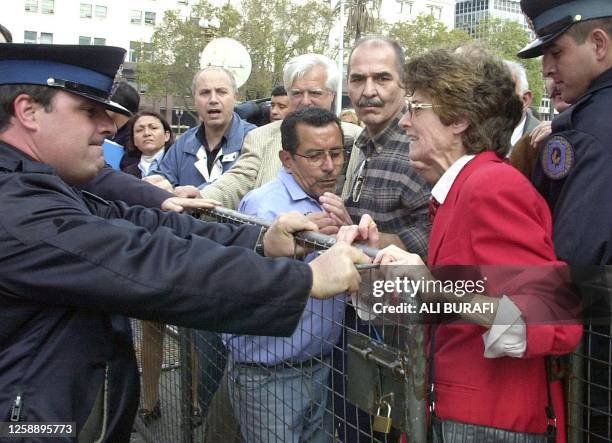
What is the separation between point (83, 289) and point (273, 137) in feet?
8.76

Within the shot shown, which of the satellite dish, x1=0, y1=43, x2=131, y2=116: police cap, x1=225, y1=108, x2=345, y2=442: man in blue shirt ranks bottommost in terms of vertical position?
x1=225, y1=108, x2=345, y2=442: man in blue shirt

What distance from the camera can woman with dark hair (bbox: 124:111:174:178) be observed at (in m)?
6.41

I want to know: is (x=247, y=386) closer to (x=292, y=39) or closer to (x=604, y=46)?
(x=604, y=46)

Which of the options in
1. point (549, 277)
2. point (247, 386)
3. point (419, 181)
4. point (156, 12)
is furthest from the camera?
point (156, 12)

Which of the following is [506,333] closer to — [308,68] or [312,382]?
[312,382]

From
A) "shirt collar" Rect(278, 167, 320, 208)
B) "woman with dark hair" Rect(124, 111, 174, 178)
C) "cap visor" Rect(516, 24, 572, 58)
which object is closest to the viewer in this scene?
"cap visor" Rect(516, 24, 572, 58)

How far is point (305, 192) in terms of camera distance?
3350 millimetres

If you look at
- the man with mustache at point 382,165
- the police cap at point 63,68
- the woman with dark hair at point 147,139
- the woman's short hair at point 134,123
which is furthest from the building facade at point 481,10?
the police cap at point 63,68

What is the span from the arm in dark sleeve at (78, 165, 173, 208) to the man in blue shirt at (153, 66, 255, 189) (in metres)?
1.42

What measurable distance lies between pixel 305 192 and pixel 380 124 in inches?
21.5

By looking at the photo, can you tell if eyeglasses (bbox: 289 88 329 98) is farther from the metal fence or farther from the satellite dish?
the satellite dish

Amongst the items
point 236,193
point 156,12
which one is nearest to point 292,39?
point 156,12

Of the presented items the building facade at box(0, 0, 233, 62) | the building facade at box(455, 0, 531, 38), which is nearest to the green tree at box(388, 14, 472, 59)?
the building facade at box(0, 0, 233, 62)

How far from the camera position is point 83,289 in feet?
6.06
